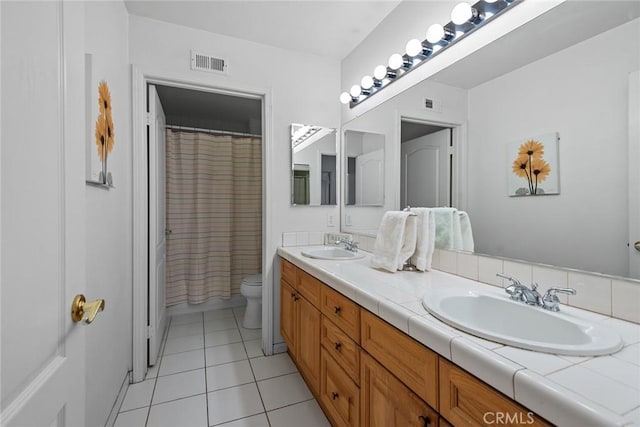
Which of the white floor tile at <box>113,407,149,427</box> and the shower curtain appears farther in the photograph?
the shower curtain

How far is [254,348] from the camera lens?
221 centimetres

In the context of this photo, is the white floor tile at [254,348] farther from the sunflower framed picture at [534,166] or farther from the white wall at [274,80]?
the sunflower framed picture at [534,166]

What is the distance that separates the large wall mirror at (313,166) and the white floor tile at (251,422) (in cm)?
140

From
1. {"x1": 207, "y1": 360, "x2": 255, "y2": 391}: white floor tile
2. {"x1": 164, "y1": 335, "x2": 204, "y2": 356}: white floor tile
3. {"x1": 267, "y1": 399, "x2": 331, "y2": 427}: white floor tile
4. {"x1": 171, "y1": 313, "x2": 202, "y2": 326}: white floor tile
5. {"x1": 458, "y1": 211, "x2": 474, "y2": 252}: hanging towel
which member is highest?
{"x1": 458, "y1": 211, "x2": 474, "y2": 252}: hanging towel

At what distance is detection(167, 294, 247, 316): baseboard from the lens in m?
2.88

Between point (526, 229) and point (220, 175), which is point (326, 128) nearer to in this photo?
point (220, 175)

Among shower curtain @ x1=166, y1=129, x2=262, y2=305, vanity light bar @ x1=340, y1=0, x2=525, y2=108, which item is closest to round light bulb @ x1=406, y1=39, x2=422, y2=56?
vanity light bar @ x1=340, y1=0, x2=525, y2=108

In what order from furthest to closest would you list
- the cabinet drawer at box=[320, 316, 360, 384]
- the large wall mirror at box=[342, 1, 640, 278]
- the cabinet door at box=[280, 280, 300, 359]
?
1. the cabinet door at box=[280, 280, 300, 359]
2. the cabinet drawer at box=[320, 316, 360, 384]
3. the large wall mirror at box=[342, 1, 640, 278]

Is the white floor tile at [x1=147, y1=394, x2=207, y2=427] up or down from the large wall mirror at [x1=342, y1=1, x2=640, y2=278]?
down

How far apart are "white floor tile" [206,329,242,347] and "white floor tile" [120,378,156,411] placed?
527 mm

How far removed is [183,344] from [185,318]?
591 mm

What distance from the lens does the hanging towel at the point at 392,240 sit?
141 cm

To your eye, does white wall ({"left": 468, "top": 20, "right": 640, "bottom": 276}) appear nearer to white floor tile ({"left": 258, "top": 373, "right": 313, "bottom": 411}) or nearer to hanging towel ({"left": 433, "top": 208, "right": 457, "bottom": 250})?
hanging towel ({"left": 433, "top": 208, "right": 457, "bottom": 250})

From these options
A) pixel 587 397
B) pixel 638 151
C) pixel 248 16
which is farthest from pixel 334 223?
pixel 587 397
